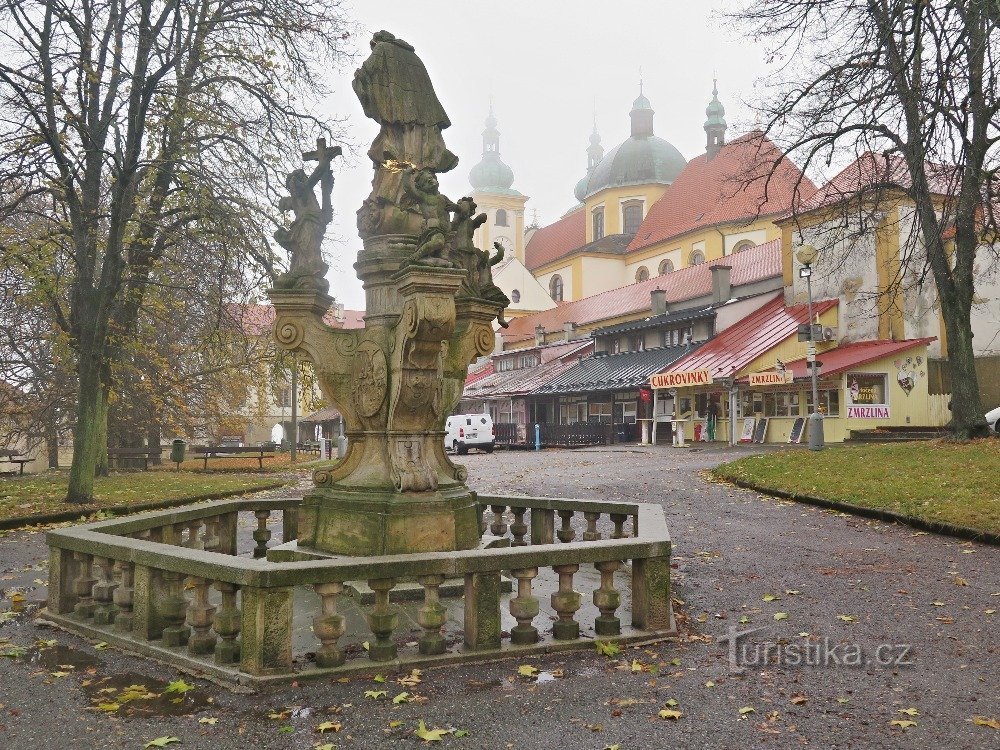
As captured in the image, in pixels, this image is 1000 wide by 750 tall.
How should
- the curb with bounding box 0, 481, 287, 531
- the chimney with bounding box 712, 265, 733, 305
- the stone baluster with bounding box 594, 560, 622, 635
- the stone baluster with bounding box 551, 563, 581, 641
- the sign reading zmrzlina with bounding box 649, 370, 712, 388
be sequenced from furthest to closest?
1. the chimney with bounding box 712, 265, 733, 305
2. the sign reading zmrzlina with bounding box 649, 370, 712, 388
3. the curb with bounding box 0, 481, 287, 531
4. the stone baluster with bounding box 594, 560, 622, 635
5. the stone baluster with bounding box 551, 563, 581, 641

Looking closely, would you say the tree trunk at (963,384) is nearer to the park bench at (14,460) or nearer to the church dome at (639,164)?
the park bench at (14,460)

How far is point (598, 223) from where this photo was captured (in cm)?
6769

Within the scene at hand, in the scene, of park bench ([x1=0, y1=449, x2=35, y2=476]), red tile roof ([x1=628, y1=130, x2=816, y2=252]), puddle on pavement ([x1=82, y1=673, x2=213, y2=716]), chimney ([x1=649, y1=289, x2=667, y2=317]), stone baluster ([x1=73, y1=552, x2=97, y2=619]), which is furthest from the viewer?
red tile roof ([x1=628, y1=130, x2=816, y2=252])

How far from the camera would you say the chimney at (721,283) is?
3806 centimetres

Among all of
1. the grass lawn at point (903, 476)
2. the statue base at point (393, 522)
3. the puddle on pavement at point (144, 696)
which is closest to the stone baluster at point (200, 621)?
the puddle on pavement at point (144, 696)

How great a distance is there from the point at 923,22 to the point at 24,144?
42.7ft

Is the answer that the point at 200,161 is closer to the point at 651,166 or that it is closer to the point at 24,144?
the point at 24,144

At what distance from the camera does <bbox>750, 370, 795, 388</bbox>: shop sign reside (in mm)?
27969

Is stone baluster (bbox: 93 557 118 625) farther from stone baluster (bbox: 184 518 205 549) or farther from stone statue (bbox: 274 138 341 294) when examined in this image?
stone statue (bbox: 274 138 341 294)

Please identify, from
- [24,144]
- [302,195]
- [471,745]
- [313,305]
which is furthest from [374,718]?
[24,144]

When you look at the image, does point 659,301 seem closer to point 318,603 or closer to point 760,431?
point 760,431

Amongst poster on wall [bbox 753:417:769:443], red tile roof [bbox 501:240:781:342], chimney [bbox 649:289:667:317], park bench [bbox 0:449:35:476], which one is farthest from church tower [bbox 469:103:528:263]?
park bench [bbox 0:449:35:476]

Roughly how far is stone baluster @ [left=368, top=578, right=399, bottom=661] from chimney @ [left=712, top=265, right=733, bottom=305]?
34.7 meters

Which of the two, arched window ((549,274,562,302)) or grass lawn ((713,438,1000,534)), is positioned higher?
arched window ((549,274,562,302))
